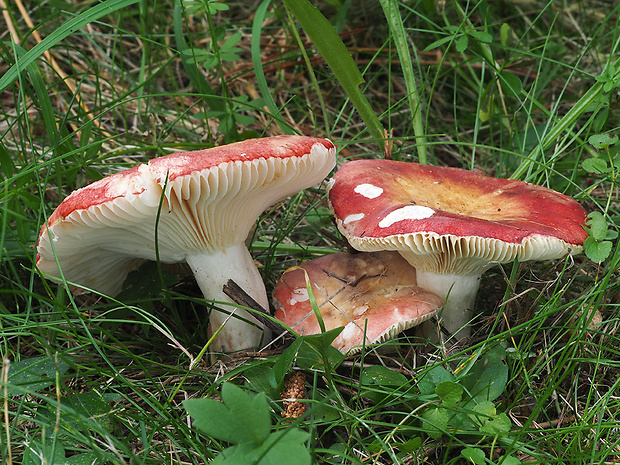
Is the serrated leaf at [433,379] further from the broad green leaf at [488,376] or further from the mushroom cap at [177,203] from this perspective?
the mushroom cap at [177,203]

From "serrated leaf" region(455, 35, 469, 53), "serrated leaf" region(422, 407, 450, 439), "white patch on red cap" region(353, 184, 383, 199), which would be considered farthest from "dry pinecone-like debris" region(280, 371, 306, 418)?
"serrated leaf" region(455, 35, 469, 53)

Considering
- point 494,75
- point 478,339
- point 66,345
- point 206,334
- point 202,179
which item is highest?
point 202,179

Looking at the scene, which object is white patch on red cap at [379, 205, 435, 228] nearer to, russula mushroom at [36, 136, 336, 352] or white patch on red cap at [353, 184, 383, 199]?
white patch on red cap at [353, 184, 383, 199]

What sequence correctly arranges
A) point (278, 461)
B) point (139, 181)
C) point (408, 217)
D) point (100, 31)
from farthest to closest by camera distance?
1. point (100, 31)
2. point (408, 217)
3. point (139, 181)
4. point (278, 461)

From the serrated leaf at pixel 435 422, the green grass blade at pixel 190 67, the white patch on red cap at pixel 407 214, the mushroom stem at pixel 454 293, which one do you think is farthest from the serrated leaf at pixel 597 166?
the green grass blade at pixel 190 67

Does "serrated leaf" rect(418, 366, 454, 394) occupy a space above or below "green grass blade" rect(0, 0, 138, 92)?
below

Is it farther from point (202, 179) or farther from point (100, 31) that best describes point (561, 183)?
point (100, 31)

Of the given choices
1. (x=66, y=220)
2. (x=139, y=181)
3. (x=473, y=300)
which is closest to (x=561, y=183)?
(x=473, y=300)
